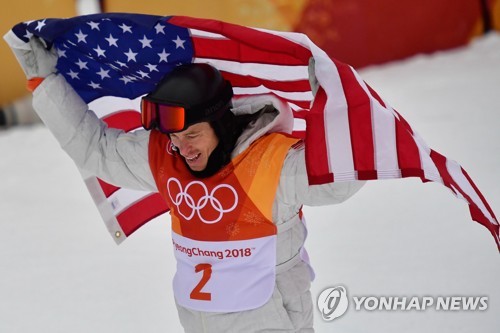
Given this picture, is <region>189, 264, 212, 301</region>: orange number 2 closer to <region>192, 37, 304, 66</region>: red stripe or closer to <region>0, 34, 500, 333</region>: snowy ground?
<region>192, 37, 304, 66</region>: red stripe

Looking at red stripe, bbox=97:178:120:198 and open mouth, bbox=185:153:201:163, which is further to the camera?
red stripe, bbox=97:178:120:198

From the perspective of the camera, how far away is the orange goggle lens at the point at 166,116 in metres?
2.07

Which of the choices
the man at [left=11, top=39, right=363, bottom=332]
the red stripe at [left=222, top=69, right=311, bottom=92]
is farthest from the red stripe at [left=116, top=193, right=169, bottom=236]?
the red stripe at [left=222, top=69, right=311, bottom=92]

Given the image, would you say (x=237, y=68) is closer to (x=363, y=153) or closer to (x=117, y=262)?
(x=363, y=153)

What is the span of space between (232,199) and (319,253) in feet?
4.82

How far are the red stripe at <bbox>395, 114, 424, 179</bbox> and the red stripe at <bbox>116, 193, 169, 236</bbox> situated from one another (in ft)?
3.07

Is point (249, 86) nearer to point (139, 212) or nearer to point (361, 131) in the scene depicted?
point (361, 131)

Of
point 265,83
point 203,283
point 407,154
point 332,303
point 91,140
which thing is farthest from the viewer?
point 332,303

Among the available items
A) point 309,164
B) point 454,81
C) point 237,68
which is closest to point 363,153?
point 309,164

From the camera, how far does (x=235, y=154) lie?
2162 millimetres

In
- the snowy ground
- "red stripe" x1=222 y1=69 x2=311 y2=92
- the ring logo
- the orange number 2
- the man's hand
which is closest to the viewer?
the orange number 2

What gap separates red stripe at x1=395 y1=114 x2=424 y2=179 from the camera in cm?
196

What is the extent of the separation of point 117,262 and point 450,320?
4.54 feet

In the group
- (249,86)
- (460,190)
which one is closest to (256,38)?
(249,86)
